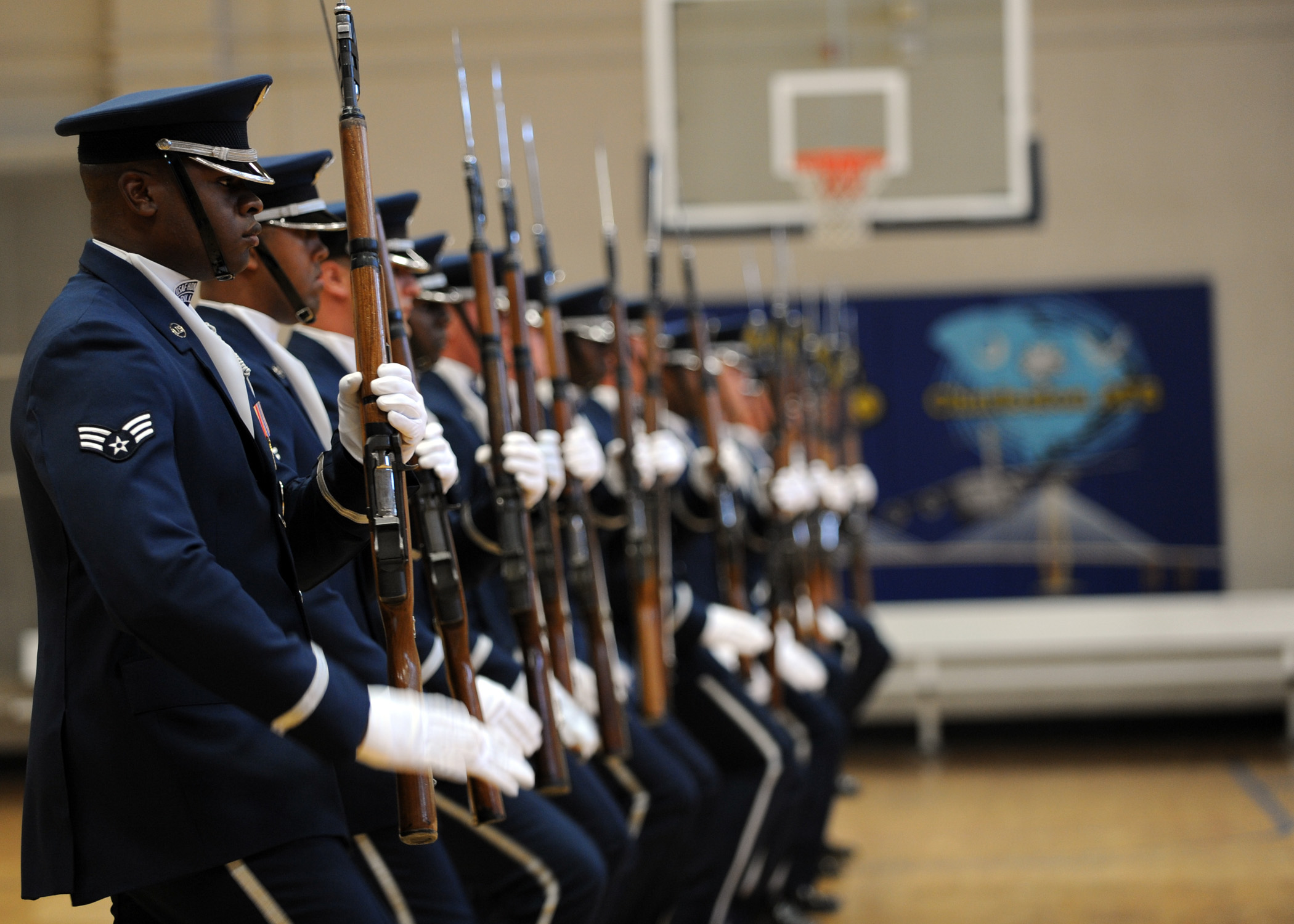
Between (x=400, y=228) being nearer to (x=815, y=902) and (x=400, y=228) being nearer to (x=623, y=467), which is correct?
(x=623, y=467)

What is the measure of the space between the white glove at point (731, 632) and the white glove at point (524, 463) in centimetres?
128

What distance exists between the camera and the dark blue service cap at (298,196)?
2.03 m

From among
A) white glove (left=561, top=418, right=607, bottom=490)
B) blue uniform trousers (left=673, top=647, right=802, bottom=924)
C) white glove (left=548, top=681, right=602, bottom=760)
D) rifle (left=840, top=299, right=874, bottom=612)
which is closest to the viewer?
white glove (left=548, top=681, right=602, bottom=760)

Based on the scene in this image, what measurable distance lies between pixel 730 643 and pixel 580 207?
5.02m

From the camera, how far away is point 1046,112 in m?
8.09

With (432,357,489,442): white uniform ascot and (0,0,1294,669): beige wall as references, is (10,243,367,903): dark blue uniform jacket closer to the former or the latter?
Answer: (432,357,489,442): white uniform ascot

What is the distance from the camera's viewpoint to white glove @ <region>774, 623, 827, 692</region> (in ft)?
13.5

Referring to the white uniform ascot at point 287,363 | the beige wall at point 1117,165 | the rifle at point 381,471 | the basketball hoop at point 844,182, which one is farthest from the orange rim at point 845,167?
the rifle at point 381,471

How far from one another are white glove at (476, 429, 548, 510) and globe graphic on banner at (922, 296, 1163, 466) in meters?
6.06

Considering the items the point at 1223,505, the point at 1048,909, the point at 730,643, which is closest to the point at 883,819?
the point at 1048,909

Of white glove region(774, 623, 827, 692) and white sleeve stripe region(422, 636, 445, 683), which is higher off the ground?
white sleeve stripe region(422, 636, 445, 683)

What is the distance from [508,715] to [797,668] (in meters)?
2.31

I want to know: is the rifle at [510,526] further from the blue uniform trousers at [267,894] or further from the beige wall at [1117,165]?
the beige wall at [1117,165]

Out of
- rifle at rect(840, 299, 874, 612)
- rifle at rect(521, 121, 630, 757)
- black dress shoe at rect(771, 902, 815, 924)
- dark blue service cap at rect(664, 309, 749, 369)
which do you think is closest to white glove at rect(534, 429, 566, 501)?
rifle at rect(521, 121, 630, 757)
